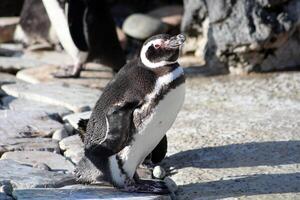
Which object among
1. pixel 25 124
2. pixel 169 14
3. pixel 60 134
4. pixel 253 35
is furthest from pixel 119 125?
pixel 169 14

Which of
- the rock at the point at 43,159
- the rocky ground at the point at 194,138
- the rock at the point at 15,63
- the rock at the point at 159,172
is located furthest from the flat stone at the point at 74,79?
the rock at the point at 159,172

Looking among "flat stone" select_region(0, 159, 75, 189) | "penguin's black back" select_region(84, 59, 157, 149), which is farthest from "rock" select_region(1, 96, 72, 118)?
"penguin's black back" select_region(84, 59, 157, 149)

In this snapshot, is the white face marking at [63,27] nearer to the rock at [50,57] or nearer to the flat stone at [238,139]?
the rock at [50,57]

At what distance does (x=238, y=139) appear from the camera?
4383mm

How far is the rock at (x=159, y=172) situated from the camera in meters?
3.89

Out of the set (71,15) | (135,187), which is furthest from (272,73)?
(135,187)

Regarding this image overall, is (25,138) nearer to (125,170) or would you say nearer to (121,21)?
(125,170)

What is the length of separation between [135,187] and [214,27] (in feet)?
8.67

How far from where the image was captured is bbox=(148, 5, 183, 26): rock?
761 centimetres

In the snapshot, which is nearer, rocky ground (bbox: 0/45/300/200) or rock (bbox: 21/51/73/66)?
rocky ground (bbox: 0/45/300/200)

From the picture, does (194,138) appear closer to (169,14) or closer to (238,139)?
(238,139)

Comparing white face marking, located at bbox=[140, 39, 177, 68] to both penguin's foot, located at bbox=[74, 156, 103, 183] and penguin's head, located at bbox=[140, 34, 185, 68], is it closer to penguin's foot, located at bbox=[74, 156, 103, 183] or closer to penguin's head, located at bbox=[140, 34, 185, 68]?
penguin's head, located at bbox=[140, 34, 185, 68]

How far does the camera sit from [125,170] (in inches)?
140

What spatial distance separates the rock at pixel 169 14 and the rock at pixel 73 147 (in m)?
3.27
